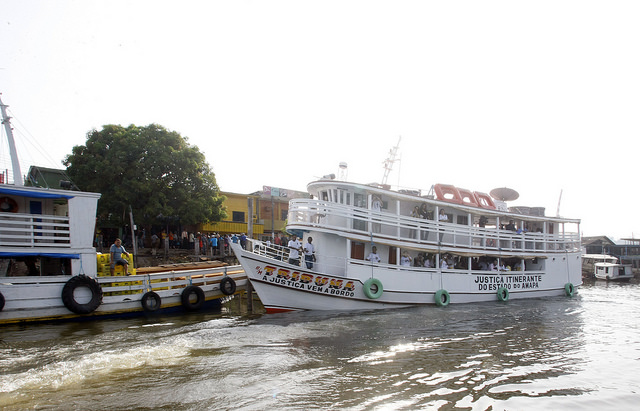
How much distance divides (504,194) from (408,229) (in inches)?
294

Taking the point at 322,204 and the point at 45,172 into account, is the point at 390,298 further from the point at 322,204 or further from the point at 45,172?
the point at 45,172

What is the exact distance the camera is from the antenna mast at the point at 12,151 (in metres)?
13.2

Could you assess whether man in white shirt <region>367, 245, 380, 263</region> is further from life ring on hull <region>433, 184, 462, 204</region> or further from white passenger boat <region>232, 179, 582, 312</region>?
life ring on hull <region>433, 184, 462, 204</region>

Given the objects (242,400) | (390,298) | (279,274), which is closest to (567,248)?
(390,298)

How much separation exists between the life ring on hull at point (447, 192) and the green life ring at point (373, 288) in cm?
523

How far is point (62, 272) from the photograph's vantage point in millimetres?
13258

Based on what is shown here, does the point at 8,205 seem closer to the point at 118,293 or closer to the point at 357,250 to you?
the point at 118,293

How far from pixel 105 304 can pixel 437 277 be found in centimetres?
1204

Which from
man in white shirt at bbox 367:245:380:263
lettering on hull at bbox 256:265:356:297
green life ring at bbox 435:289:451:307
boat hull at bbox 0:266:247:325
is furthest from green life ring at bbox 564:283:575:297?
boat hull at bbox 0:266:247:325

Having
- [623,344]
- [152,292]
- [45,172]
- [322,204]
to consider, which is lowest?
[623,344]

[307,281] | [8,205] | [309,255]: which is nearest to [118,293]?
[8,205]

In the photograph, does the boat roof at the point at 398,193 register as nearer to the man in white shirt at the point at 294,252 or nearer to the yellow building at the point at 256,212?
the man in white shirt at the point at 294,252

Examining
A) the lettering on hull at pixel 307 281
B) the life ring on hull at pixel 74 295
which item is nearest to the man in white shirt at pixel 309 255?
the lettering on hull at pixel 307 281

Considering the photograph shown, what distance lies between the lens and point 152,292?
14.2 meters
